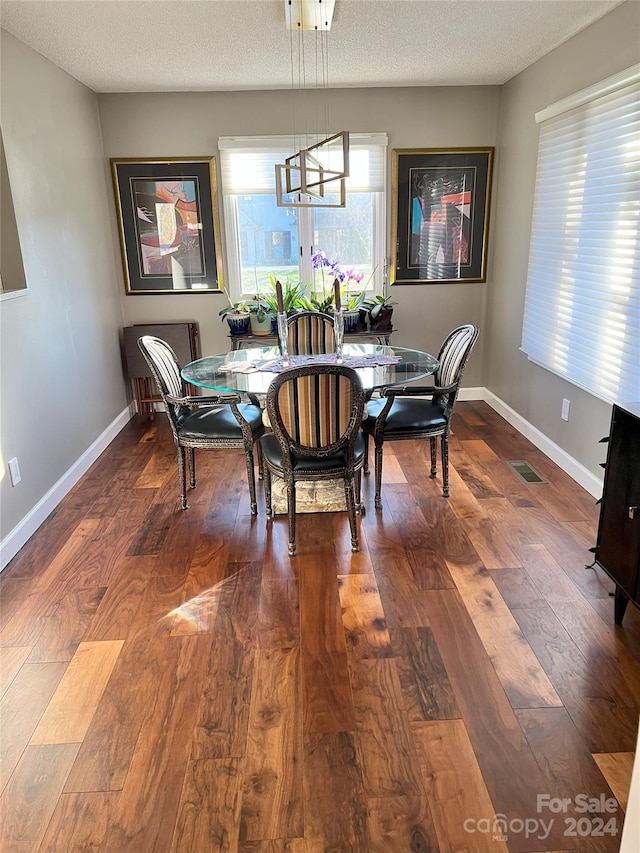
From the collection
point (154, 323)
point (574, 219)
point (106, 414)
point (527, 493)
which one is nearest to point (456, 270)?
point (574, 219)

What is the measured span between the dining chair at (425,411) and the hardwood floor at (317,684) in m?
0.38

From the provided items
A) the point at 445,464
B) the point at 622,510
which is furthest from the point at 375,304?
the point at 622,510

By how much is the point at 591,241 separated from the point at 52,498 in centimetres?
328

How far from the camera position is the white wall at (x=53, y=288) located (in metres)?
2.87

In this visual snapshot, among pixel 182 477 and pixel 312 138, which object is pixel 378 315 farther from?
pixel 182 477

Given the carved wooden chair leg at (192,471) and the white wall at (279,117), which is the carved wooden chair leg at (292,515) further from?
the white wall at (279,117)

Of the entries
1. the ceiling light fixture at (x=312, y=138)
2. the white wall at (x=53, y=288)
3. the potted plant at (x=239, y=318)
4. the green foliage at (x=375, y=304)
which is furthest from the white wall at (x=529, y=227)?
the white wall at (x=53, y=288)

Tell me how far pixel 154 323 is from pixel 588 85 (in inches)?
134

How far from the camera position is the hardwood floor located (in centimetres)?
148

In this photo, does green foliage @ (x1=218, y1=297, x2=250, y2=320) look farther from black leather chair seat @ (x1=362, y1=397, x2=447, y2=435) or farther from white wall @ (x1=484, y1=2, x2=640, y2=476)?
white wall @ (x1=484, y1=2, x2=640, y2=476)

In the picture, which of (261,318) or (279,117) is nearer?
(279,117)

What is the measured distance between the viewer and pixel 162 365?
3.07 m

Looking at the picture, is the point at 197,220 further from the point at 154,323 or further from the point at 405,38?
the point at 405,38

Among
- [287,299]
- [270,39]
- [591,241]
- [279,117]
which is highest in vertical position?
[270,39]
